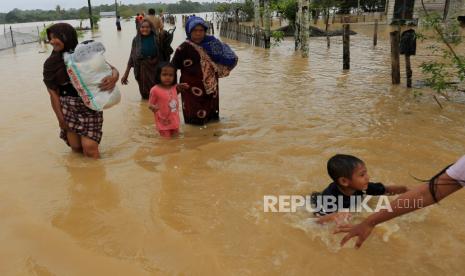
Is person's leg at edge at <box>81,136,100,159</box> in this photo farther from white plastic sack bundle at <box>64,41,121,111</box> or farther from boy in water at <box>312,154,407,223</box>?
boy in water at <box>312,154,407,223</box>

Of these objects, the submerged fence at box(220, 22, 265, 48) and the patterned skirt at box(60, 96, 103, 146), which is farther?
the submerged fence at box(220, 22, 265, 48)

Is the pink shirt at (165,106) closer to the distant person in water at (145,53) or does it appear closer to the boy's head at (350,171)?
the distant person in water at (145,53)

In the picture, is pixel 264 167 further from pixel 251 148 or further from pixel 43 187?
pixel 43 187

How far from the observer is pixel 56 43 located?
393 centimetres

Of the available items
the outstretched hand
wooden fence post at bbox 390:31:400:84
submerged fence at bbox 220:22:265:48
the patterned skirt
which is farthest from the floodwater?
submerged fence at bbox 220:22:265:48

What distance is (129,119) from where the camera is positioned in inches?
241

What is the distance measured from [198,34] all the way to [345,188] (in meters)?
2.90

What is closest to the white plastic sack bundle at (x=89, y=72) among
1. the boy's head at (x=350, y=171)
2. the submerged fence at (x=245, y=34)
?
the boy's head at (x=350, y=171)

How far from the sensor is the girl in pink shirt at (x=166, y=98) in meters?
4.77

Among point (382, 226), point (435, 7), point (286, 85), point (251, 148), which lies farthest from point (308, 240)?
point (435, 7)

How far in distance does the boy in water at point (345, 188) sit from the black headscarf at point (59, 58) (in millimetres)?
2556

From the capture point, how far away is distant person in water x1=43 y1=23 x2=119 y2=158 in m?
3.95

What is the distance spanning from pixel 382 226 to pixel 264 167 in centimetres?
139

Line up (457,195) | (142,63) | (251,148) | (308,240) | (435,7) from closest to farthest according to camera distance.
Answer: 1. (308,240)
2. (457,195)
3. (251,148)
4. (142,63)
5. (435,7)
